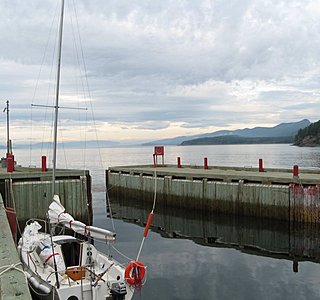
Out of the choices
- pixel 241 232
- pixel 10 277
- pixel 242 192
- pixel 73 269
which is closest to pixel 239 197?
pixel 242 192

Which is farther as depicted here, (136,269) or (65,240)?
(65,240)

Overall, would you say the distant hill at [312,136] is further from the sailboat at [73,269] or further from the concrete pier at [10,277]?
the concrete pier at [10,277]

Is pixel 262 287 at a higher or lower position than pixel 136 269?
lower

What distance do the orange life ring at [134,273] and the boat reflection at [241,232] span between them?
28.8 ft

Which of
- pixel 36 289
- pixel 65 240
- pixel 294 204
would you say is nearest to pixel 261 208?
pixel 294 204

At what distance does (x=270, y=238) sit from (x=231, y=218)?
3671mm

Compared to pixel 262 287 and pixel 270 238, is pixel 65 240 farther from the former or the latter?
pixel 270 238

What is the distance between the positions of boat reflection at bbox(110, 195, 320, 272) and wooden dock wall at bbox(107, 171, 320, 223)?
43cm

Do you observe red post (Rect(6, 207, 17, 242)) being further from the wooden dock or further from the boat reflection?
the boat reflection

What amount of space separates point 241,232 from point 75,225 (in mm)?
11427

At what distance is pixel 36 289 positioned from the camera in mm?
10695

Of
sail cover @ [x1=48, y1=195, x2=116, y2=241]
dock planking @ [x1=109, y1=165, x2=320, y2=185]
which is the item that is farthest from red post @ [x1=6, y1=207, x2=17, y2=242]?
dock planking @ [x1=109, y1=165, x2=320, y2=185]

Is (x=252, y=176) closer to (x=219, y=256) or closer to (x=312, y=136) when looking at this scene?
(x=219, y=256)

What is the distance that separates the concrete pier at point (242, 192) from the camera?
21297 millimetres
